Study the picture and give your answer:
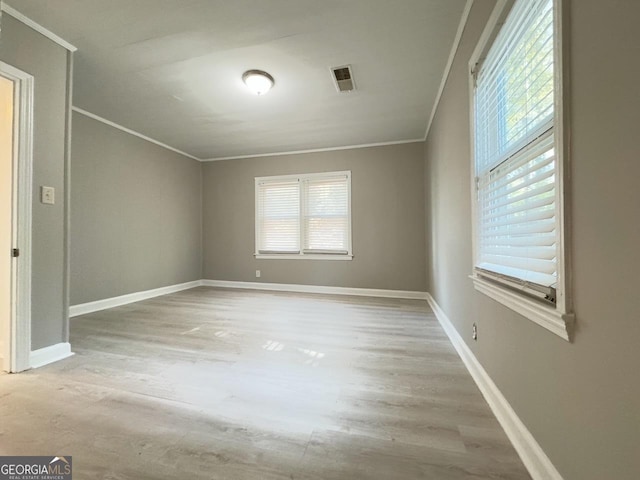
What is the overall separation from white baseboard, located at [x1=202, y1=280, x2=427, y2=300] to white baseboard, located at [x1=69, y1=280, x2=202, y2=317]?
71 centimetres

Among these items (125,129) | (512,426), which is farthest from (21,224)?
(512,426)

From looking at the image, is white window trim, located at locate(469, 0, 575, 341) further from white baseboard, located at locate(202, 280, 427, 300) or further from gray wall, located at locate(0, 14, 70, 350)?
white baseboard, located at locate(202, 280, 427, 300)

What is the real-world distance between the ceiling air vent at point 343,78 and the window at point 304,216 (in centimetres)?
192

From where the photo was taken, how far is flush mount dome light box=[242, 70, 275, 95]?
8.48ft

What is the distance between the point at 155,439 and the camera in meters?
1.29

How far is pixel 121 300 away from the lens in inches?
153

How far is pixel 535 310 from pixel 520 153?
2.41 ft

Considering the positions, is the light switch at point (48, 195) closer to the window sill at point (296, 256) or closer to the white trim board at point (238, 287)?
the white trim board at point (238, 287)

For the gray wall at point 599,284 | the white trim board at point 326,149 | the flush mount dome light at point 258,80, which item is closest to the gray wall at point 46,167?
the flush mount dome light at point 258,80

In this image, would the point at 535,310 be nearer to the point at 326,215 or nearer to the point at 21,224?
the point at 21,224

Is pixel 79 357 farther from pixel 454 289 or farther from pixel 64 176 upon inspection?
pixel 454 289

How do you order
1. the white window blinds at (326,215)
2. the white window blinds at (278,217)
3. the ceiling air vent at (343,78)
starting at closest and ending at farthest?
the ceiling air vent at (343,78), the white window blinds at (326,215), the white window blinds at (278,217)

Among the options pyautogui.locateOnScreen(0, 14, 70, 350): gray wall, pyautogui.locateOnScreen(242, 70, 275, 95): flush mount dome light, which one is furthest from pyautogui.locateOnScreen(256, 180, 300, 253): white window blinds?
pyautogui.locateOnScreen(0, 14, 70, 350): gray wall

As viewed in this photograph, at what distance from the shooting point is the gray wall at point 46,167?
6.54 ft
